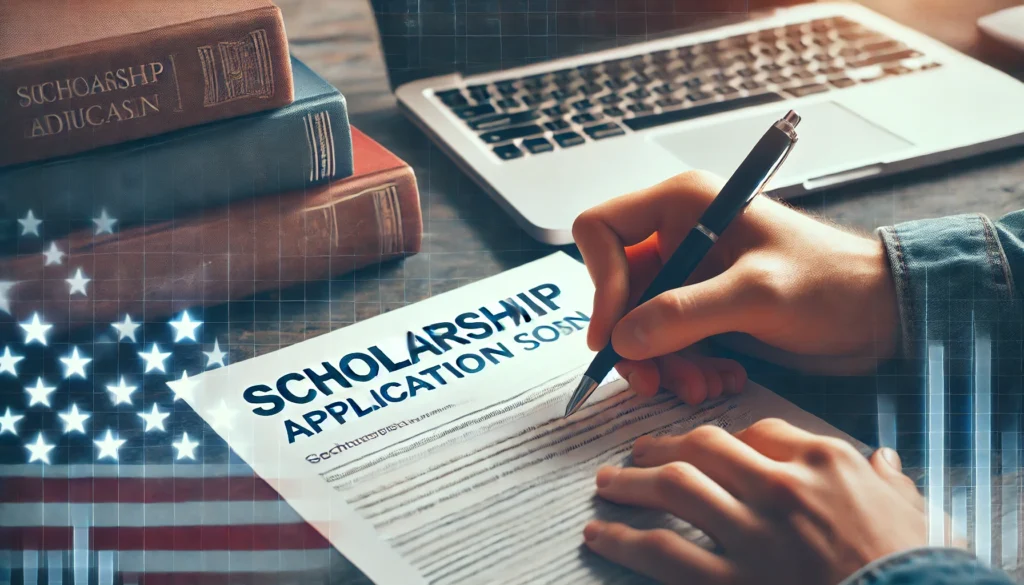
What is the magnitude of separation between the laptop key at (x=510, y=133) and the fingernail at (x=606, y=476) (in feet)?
0.77

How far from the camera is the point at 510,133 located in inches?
20.3

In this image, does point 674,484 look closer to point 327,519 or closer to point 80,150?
point 327,519

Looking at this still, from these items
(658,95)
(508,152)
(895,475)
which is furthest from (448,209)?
(895,475)

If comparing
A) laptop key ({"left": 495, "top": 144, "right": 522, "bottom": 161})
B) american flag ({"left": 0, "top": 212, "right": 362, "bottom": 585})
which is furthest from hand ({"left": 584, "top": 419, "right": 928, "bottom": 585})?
laptop key ({"left": 495, "top": 144, "right": 522, "bottom": 161})

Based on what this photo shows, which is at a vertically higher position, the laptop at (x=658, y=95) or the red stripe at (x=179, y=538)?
the laptop at (x=658, y=95)

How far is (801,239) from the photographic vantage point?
0.40 metres

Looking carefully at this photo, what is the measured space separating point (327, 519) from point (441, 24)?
297mm

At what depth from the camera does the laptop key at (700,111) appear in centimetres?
53

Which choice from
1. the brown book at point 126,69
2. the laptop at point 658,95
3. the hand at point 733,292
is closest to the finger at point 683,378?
the hand at point 733,292

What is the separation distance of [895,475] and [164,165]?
312mm

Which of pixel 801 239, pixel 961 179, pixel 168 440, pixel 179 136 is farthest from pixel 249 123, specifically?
pixel 961 179

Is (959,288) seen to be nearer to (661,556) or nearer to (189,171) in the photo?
(661,556)

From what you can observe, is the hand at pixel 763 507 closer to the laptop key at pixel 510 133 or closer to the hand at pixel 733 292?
the hand at pixel 733 292

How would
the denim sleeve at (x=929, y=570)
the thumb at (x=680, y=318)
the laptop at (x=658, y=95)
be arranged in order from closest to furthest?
the denim sleeve at (x=929, y=570) < the thumb at (x=680, y=318) < the laptop at (x=658, y=95)
